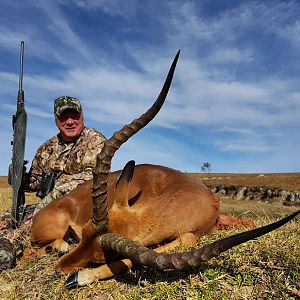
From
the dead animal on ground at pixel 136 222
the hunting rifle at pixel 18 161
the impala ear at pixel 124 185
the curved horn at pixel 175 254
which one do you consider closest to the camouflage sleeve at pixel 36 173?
the hunting rifle at pixel 18 161

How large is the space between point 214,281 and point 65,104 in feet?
18.6

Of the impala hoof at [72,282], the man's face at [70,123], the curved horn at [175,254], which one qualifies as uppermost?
the man's face at [70,123]

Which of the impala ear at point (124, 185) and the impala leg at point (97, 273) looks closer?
the impala leg at point (97, 273)

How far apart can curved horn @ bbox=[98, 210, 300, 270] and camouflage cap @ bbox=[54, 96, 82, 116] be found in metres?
4.71

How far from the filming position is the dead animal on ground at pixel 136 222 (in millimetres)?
4164

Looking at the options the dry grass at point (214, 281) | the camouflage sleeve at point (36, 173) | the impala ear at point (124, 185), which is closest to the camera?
the dry grass at point (214, 281)

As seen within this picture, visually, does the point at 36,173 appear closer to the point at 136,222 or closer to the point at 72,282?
the point at 136,222

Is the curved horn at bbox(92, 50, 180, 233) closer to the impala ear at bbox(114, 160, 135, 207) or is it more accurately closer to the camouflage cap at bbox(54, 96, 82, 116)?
the impala ear at bbox(114, 160, 135, 207)

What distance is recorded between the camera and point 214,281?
13.9ft

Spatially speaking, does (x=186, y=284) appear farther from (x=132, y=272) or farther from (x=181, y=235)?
(x=181, y=235)

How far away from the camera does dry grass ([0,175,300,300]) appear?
160 inches

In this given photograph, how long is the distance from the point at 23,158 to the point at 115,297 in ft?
16.3

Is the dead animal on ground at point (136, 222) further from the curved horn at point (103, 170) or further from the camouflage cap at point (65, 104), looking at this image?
the camouflage cap at point (65, 104)

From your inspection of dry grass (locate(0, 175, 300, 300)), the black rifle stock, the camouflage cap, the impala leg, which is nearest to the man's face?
the camouflage cap
